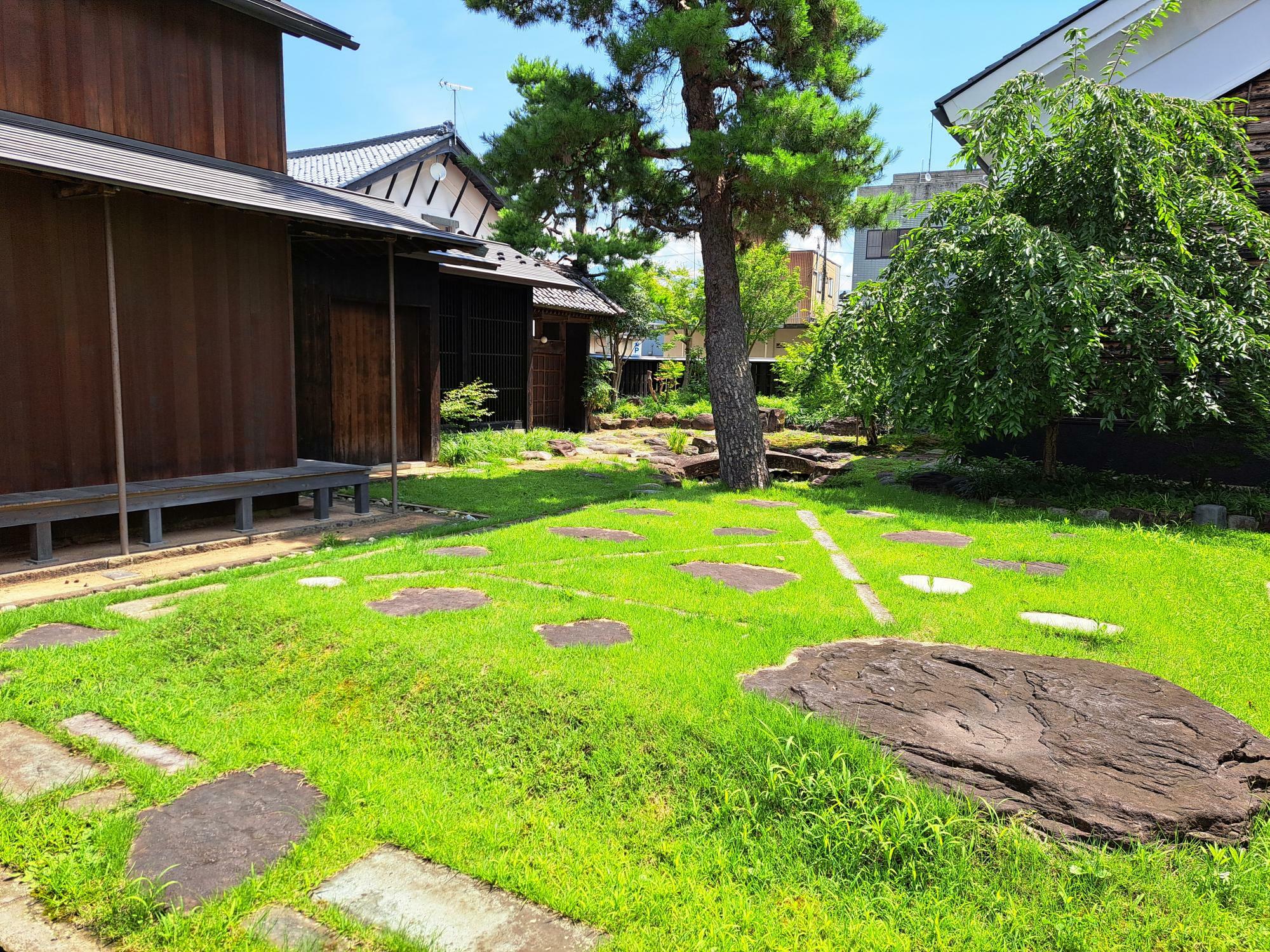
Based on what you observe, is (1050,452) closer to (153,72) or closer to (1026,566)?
(1026,566)

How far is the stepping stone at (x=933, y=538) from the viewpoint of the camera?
6.19 meters

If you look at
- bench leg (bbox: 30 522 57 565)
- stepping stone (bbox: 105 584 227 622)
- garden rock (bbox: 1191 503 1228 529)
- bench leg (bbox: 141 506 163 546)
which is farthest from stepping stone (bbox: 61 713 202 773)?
garden rock (bbox: 1191 503 1228 529)

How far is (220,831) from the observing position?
8.34 ft

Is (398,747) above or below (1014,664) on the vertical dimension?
below

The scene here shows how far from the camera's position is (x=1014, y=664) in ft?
10.8

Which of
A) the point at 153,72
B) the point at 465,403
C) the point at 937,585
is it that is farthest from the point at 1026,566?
the point at 465,403

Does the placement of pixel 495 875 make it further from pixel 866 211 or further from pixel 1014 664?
pixel 866 211

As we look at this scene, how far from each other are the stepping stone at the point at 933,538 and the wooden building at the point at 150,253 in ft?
16.0

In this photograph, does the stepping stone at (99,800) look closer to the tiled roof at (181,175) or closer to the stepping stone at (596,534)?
the stepping stone at (596,534)

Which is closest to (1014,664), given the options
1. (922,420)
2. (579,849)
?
(579,849)

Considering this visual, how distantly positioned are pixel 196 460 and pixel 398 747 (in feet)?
17.0

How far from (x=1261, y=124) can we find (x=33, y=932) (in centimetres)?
1200

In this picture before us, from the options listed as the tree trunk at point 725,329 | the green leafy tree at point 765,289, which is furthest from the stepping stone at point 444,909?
the green leafy tree at point 765,289

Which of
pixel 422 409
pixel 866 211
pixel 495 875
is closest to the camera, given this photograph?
pixel 495 875
